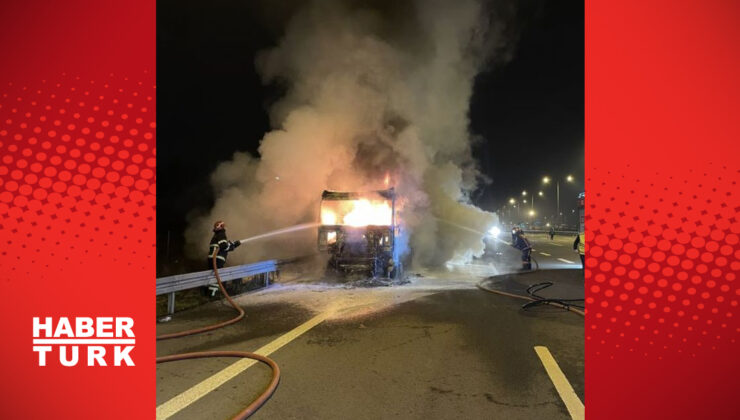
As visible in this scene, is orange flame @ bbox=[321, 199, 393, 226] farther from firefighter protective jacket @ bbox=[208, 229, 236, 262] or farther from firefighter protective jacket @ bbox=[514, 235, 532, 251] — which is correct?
firefighter protective jacket @ bbox=[514, 235, 532, 251]

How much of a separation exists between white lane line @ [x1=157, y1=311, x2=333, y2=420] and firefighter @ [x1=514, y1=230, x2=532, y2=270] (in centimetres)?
1102

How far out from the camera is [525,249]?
1566cm

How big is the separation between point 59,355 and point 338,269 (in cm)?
898

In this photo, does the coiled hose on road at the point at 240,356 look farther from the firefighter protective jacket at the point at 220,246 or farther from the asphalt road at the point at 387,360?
the firefighter protective jacket at the point at 220,246

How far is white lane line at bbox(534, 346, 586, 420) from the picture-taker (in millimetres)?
3660

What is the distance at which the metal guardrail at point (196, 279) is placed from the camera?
776cm

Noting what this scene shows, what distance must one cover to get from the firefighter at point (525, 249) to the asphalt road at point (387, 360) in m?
6.74

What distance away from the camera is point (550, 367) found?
4766mm

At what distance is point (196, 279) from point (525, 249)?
11.4 metres

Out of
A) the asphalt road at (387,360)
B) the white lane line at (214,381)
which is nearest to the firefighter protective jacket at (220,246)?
the asphalt road at (387,360)

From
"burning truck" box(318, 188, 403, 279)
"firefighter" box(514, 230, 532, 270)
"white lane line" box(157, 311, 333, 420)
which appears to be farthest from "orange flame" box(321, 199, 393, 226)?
"white lane line" box(157, 311, 333, 420)

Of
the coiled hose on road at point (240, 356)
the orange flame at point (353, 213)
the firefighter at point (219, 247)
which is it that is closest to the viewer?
the coiled hose on road at point (240, 356)

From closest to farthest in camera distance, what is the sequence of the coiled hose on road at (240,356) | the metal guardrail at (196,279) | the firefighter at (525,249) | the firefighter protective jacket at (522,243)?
the coiled hose on road at (240,356) < the metal guardrail at (196,279) < the firefighter at (525,249) < the firefighter protective jacket at (522,243)

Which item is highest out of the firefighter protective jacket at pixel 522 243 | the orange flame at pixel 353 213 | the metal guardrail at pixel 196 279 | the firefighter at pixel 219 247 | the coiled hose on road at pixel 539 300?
the orange flame at pixel 353 213
